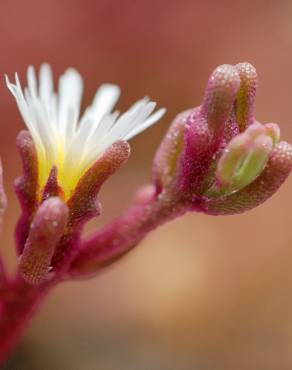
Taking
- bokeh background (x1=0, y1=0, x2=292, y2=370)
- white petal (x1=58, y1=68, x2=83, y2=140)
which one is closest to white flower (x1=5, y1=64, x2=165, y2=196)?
white petal (x1=58, y1=68, x2=83, y2=140)

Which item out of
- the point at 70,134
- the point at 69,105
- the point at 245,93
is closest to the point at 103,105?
the point at 69,105

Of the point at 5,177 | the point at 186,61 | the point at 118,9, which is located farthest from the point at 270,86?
the point at 5,177

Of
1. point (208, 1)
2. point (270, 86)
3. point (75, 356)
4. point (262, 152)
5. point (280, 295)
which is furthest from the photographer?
point (208, 1)

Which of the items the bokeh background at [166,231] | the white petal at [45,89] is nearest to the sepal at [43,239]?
the white petal at [45,89]

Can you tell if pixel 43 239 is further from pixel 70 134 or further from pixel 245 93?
pixel 245 93

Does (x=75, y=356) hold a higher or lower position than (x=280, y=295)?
lower

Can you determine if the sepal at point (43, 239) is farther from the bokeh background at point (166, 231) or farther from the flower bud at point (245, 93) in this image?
the bokeh background at point (166, 231)

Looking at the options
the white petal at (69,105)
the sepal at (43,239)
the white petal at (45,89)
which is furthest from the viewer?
the white petal at (45,89)

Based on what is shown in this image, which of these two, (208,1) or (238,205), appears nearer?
(238,205)

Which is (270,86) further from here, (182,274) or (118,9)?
(182,274)
